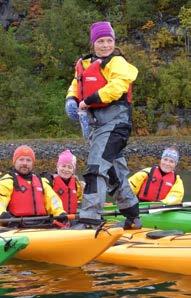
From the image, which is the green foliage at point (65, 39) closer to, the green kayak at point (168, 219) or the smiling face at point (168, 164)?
the smiling face at point (168, 164)

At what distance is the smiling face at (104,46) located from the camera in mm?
6267

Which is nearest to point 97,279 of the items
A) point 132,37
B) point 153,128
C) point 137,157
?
point 137,157

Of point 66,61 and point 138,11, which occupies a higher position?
point 138,11

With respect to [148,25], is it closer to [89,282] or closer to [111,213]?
[111,213]

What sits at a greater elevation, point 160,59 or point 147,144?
point 160,59

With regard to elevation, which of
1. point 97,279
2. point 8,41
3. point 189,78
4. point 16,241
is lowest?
point 97,279

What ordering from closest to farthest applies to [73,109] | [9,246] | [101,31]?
[9,246] → [101,31] → [73,109]

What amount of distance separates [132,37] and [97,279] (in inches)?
1211

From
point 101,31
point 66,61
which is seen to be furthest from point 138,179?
point 66,61

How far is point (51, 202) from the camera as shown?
722cm

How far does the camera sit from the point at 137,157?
2444 cm

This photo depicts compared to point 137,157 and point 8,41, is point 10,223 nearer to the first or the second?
point 137,157

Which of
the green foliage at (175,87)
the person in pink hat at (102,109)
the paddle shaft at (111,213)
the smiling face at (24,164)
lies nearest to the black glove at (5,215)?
the paddle shaft at (111,213)

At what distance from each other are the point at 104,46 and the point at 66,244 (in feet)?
6.20
